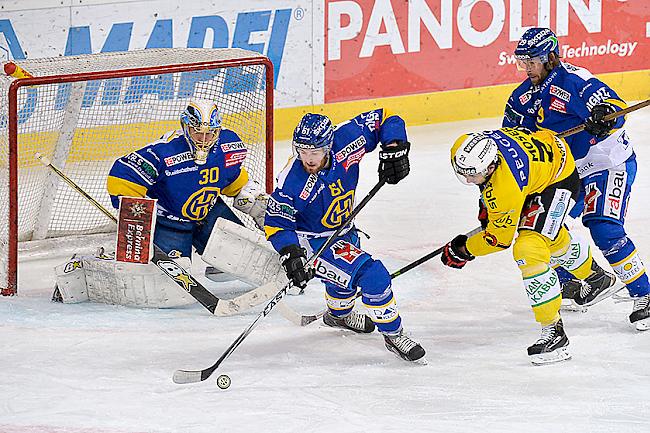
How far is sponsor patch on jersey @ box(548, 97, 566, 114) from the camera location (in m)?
4.51

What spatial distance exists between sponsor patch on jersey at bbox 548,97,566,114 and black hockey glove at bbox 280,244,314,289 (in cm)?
115

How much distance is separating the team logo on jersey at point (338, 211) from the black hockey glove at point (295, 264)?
0.83ft

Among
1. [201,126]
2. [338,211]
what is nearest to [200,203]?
[201,126]

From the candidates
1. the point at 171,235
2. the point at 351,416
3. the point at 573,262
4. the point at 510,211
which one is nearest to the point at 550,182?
the point at 510,211

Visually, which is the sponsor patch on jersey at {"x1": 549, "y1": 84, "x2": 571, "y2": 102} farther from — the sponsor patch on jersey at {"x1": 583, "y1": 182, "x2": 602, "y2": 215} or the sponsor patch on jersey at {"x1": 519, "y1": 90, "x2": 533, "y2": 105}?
the sponsor patch on jersey at {"x1": 583, "y1": 182, "x2": 602, "y2": 215}

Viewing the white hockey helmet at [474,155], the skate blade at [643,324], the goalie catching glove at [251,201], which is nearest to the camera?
the white hockey helmet at [474,155]

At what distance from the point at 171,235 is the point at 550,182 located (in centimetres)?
157

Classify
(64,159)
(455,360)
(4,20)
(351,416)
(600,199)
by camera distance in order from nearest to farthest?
(351,416) < (455,360) < (600,199) < (64,159) < (4,20)

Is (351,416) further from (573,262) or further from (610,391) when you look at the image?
(573,262)

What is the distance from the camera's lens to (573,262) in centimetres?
448

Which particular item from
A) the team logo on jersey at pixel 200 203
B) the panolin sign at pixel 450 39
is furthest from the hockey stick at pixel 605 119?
the panolin sign at pixel 450 39

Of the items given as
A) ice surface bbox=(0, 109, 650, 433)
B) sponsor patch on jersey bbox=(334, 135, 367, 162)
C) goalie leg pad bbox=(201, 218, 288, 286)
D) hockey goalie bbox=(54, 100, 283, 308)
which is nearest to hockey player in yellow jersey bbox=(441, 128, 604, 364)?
ice surface bbox=(0, 109, 650, 433)

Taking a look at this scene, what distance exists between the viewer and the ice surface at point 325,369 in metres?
3.62

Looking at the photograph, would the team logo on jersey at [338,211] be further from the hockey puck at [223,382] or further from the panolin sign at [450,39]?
the panolin sign at [450,39]
